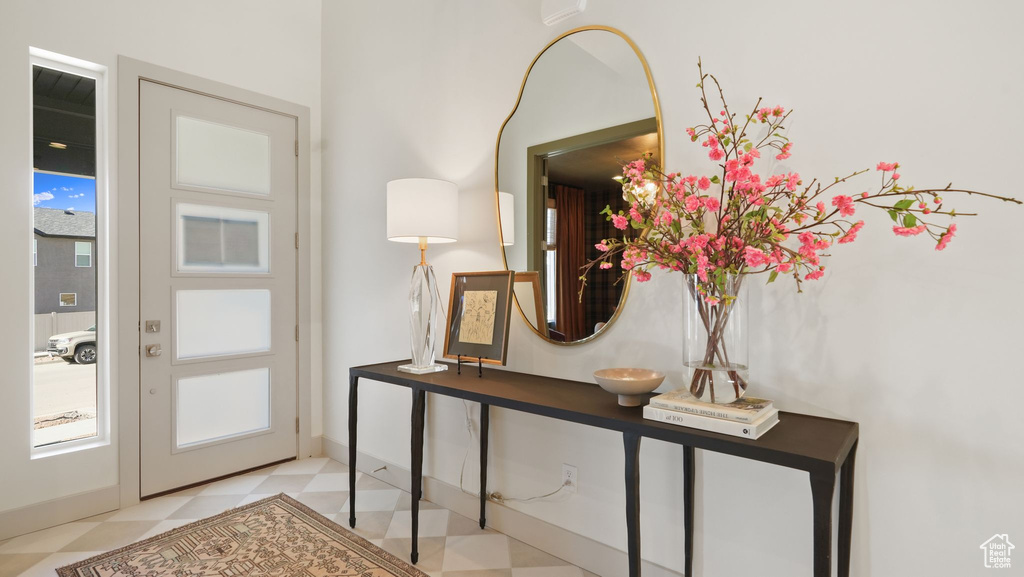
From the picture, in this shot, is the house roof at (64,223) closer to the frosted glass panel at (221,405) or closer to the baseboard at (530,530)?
the frosted glass panel at (221,405)

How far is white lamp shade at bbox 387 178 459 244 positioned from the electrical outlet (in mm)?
1070

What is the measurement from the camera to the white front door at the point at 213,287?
2.61 metres

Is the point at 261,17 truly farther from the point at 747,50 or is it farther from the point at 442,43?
the point at 747,50

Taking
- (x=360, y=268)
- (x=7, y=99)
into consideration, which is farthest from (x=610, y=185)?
(x=7, y=99)

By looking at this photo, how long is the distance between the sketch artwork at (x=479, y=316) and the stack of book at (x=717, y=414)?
33.7 inches

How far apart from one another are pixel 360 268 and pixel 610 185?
171 cm

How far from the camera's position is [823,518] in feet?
3.43

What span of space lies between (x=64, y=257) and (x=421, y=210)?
5.75ft

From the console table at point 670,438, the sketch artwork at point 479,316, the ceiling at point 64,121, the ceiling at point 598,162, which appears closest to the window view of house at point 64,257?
the ceiling at point 64,121

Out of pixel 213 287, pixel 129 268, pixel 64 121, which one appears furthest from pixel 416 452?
pixel 64 121

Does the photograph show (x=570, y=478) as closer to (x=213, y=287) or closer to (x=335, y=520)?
(x=335, y=520)

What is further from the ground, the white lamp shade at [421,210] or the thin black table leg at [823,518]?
the white lamp shade at [421,210]

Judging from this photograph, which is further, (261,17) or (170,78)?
(261,17)

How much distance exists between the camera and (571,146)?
1938mm
